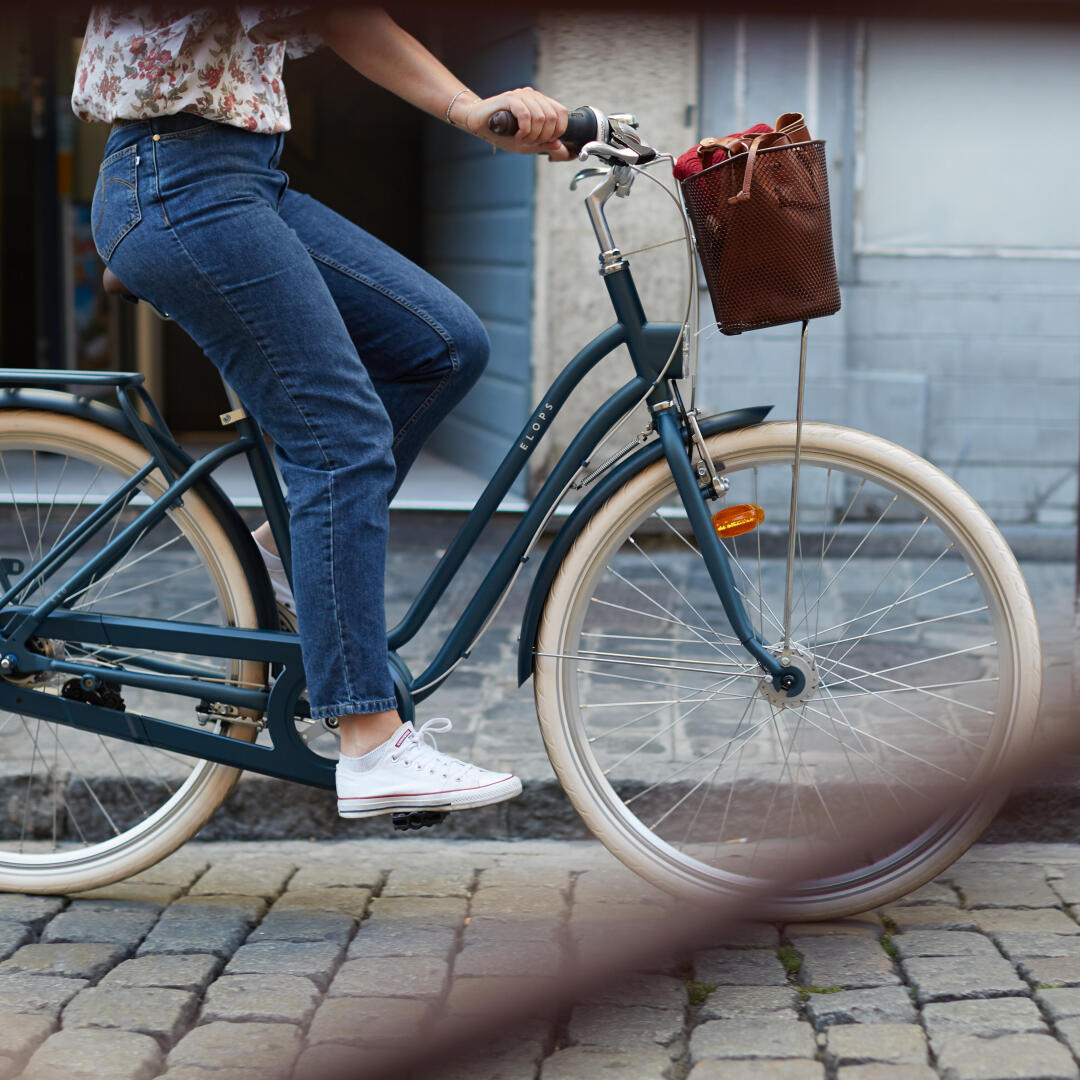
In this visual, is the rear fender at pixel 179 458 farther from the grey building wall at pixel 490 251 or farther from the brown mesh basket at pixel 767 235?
the grey building wall at pixel 490 251

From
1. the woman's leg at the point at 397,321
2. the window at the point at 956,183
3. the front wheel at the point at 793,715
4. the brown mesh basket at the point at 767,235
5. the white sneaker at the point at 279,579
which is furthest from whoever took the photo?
the window at the point at 956,183

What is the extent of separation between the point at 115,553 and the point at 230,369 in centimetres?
43

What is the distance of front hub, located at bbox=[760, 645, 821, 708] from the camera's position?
89.4 inches

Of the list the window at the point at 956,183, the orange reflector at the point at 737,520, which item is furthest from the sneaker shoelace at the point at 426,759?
the window at the point at 956,183

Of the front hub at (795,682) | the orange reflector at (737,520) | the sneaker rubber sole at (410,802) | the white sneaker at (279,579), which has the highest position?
the orange reflector at (737,520)

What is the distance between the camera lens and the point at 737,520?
7.57ft

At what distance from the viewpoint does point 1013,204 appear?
238 inches

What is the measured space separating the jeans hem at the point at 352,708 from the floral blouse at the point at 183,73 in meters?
0.89

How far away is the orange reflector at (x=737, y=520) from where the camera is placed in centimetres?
229

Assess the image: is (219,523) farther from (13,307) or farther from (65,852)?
(13,307)

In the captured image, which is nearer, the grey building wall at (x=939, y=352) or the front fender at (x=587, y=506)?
→ the front fender at (x=587, y=506)

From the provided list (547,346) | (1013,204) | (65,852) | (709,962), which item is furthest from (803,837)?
(1013,204)

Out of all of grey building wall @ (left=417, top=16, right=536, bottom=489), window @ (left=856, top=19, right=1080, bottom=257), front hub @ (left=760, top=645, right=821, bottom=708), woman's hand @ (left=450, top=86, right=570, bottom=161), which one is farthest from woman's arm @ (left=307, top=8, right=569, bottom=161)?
window @ (left=856, top=19, right=1080, bottom=257)

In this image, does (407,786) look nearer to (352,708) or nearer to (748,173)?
Result: (352,708)
